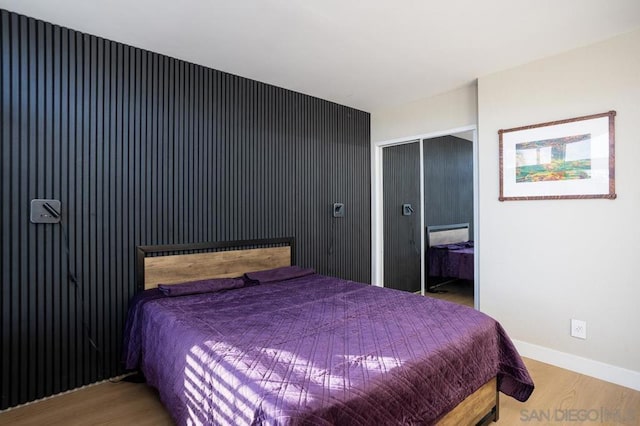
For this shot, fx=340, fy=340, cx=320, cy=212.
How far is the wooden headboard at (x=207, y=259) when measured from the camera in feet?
8.93

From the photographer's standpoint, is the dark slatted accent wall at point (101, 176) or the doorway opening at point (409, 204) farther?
the doorway opening at point (409, 204)

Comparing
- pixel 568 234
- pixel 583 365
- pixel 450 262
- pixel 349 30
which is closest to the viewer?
pixel 349 30

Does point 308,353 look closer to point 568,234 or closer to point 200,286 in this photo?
point 200,286

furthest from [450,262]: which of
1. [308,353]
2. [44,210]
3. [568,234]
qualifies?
[44,210]

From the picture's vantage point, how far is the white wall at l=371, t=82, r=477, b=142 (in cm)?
359

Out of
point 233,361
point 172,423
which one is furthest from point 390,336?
point 172,423

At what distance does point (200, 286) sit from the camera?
272 centimetres

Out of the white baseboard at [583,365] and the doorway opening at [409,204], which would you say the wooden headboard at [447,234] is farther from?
the white baseboard at [583,365]

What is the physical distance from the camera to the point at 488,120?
327cm

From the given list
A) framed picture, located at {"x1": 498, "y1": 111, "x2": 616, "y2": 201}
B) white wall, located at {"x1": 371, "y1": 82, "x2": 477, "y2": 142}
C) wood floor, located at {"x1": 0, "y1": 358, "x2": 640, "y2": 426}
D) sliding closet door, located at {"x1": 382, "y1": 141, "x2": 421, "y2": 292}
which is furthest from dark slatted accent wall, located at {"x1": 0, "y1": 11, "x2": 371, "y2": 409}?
framed picture, located at {"x1": 498, "y1": 111, "x2": 616, "y2": 201}

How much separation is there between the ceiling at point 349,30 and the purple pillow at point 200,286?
6.20ft

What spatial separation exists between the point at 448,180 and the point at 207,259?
10.8 feet

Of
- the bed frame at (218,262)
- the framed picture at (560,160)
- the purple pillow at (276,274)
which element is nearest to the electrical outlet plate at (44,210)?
the bed frame at (218,262)

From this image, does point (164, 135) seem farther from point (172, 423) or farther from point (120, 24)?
point (172, 423)
